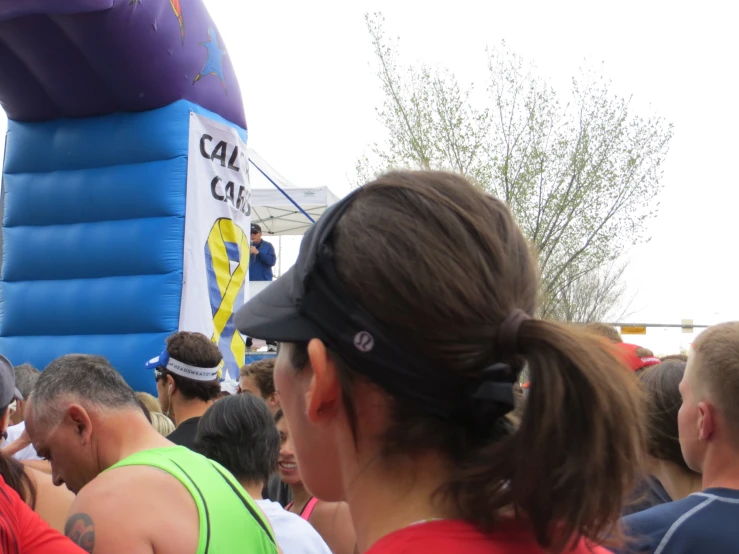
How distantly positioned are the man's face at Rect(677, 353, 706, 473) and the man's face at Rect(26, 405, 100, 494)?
5.88 ft

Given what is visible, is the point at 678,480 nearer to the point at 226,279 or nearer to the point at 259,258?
the point at 226,279

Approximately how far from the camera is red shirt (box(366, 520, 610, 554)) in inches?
35.1

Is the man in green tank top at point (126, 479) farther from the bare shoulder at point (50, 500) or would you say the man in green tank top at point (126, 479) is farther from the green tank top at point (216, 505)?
the bare shoulder at point (50, 500)

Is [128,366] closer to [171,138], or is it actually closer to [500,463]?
[171,138]

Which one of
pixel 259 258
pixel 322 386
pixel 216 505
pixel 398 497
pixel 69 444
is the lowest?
pixel 259 258

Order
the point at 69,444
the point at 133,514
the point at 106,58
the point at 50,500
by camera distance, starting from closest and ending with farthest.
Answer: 1. the point at 133,514
2. the point at 69,444
3. the point at 50,500
4. the point at 106,58

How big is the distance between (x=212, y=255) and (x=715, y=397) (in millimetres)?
5374

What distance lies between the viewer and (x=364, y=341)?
942 millimetres

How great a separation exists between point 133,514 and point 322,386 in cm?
116

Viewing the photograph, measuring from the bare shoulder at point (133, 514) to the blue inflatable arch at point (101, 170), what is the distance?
4477 millimetres

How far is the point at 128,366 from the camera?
6.37 meters

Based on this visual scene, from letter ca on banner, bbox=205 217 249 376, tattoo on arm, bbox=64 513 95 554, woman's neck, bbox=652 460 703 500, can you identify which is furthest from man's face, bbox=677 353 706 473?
letter ca on banner, bbox=205 217 249 376

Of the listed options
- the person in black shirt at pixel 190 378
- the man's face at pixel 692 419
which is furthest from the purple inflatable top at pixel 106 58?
the man's face at pixel 692 419

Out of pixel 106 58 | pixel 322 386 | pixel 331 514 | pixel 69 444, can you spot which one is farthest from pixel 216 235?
pixel 322 386
